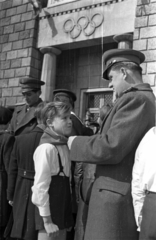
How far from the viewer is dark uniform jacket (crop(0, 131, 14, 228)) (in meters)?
3.28

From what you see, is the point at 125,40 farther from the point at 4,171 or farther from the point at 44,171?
the point at 44,171

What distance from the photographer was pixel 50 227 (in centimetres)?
217

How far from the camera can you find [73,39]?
6934 mm

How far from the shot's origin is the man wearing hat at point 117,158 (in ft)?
6.28

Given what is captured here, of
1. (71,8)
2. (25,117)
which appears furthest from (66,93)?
(71,8)

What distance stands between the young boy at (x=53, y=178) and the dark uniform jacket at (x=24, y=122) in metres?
1.39

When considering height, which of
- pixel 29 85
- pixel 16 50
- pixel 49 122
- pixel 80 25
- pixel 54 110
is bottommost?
pixel 49 122

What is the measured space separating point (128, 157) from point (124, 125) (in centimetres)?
25

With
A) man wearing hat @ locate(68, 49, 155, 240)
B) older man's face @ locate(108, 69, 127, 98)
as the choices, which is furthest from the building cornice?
man wearing hat @ locate(68, 49, 155, 240)

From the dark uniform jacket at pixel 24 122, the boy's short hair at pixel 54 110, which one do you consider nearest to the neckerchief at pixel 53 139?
the boy's short hair at pixel 54 110

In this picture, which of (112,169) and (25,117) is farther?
(25,117)

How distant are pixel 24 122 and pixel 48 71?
11.7 feet

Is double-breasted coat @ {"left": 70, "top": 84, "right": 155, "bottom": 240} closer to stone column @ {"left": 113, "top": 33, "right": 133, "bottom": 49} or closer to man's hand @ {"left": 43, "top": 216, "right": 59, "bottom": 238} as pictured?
man's hand @ {"left": 43, "top": 216, "right": 59, "bottom": 238}

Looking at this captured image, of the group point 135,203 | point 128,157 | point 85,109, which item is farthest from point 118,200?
point 85,109
